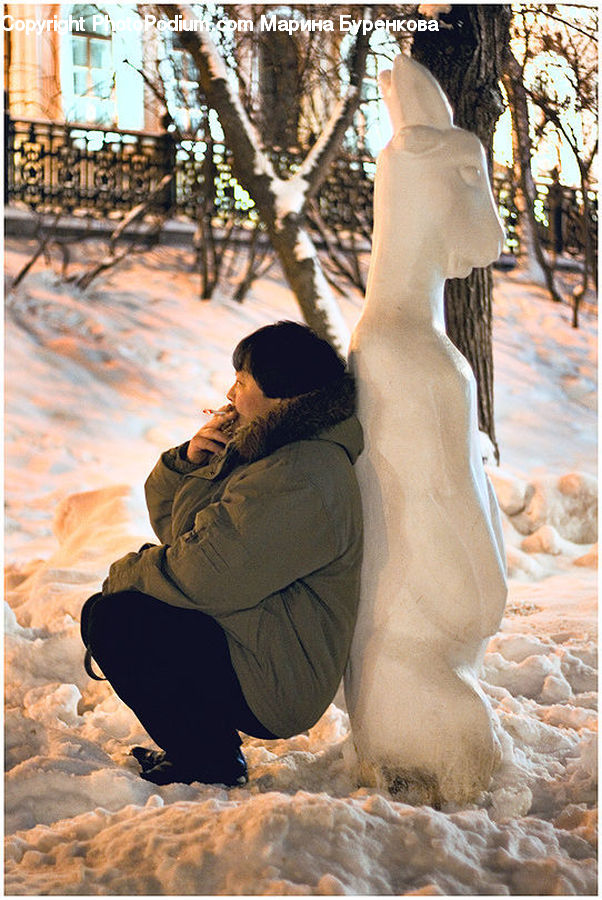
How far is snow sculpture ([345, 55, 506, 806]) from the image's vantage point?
2.64m

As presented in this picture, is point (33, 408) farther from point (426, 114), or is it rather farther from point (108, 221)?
point (426, 114)

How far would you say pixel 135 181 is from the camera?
12578 millimetres

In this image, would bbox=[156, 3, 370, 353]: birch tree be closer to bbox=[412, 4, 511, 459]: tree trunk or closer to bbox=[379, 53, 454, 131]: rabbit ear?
bbox=[412, 4, 511, 459]: tree trunk

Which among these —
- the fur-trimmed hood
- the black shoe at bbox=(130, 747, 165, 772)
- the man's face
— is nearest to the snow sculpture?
the fur-trimmed hood

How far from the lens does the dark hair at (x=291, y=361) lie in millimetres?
2654

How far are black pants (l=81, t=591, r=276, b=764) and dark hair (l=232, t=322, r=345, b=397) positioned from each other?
0.61 m

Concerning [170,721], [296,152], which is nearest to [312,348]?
[170,721]

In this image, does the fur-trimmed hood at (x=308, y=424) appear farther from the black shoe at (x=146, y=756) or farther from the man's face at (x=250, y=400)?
the black shoe at (x=146, y=756)

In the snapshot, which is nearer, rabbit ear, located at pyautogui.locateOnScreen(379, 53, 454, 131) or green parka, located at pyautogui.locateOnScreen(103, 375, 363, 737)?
green parka, located at pyautogui.locateOnScreen(103, 375, 363, 737)

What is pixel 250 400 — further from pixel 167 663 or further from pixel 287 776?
pixel 287 776

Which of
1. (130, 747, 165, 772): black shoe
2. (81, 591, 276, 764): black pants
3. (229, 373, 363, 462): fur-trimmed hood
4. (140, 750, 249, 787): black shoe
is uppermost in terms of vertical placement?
(229, 373, 363, 462): fur-trimmed hood

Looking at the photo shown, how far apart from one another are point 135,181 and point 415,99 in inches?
402

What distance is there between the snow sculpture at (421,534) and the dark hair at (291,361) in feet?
0.42

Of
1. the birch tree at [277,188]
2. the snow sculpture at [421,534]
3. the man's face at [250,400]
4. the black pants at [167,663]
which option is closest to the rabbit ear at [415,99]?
the snow sculpture at [421,534]
